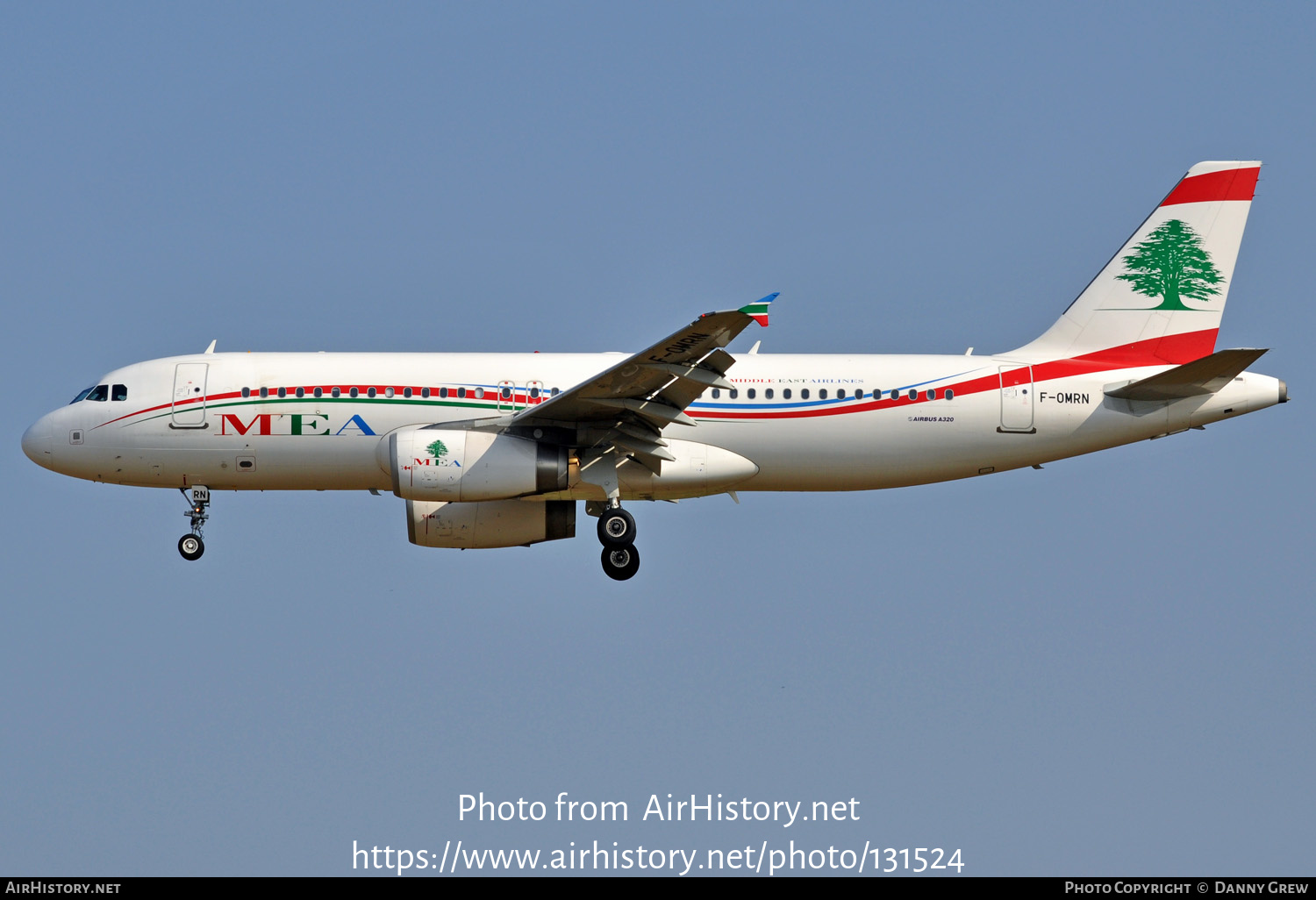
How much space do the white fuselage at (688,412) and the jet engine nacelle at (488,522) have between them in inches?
53.6

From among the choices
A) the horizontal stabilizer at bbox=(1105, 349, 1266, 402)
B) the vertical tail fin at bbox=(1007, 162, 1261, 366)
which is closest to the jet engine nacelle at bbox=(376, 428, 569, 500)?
the vertical tail fin at bbox=(1007, 162, 1261, 366)

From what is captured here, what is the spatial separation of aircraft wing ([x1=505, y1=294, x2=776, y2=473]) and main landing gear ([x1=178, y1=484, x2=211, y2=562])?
6.41m

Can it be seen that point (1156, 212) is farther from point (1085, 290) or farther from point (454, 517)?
point (454, 517)

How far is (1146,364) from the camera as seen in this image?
99.1ft

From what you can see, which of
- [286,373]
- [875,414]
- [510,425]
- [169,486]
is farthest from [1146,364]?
[169,486]

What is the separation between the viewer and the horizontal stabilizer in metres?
27.9

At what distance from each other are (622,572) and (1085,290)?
10657mm

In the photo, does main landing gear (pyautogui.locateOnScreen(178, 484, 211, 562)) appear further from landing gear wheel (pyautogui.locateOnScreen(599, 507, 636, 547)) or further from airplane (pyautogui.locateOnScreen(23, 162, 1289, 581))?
landing gear wheel (pyautogui.locateOnScreen(599, 507, 636, 547))

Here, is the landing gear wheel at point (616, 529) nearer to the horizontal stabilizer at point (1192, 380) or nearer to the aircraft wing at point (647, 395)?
the aircraft wing at point (647, 395)

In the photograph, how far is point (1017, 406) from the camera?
2948 cm

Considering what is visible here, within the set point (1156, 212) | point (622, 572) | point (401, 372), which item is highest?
point (1156, 212)

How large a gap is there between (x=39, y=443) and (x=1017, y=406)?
18385mm

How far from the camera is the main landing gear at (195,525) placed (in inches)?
1180

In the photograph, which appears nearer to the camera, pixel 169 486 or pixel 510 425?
pixel 510 425
